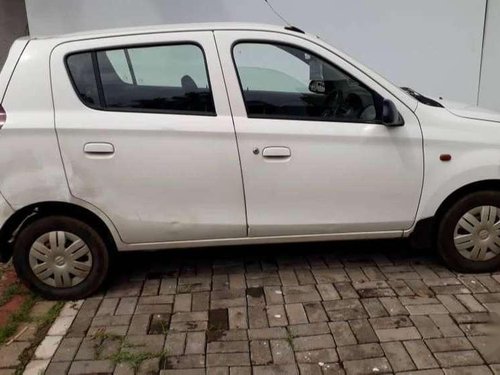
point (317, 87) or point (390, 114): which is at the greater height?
point (317, 87)

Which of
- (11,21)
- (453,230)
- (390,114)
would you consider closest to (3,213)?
(390,114)

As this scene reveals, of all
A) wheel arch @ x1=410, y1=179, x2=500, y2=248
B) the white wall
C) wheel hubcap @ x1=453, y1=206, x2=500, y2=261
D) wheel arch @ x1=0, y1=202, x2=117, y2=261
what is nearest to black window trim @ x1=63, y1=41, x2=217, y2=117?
wheel arch @ x1=0, y1=202, x2=117, y2=261

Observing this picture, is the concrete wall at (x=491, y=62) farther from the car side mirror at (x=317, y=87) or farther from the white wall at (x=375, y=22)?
the car side mirror at (x=317, y=87)

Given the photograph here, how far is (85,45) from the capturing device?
10.8 feet

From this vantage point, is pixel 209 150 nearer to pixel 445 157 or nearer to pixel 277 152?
pixel 277 152

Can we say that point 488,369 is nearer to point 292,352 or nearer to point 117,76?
point 292,352

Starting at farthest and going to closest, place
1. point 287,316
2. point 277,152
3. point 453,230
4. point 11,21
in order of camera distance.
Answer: point 11,21, point 453,230, point 277,152, point 287,316

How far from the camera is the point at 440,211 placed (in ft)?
11.8

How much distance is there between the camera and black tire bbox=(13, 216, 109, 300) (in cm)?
337

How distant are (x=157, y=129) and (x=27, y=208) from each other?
99cm

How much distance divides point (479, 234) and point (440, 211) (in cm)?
32

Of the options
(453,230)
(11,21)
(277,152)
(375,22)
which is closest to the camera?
(277,152)

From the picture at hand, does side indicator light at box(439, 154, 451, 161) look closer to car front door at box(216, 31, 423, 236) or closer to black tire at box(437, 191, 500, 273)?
car front door at box(216, 31, 423, 236)

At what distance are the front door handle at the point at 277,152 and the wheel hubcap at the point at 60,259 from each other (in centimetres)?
135
